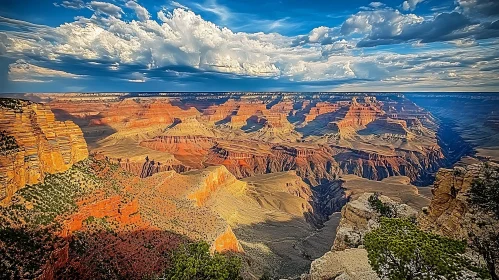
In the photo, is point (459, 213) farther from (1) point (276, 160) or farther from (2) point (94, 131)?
(2) point (94, 131)

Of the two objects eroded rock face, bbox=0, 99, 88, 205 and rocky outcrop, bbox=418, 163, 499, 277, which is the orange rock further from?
rocky outcrop, bbox=418, 163, 499, 277

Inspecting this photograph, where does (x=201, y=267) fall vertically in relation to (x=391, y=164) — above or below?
above

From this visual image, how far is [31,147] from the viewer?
33.7m

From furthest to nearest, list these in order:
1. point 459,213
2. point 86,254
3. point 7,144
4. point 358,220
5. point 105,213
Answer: point 358,220, point 105,213, point 7,144, point 86,254, point 459,213

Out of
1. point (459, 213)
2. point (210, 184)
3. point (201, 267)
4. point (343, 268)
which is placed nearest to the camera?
point (201, 267)

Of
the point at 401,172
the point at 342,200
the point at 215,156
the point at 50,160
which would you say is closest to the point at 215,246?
the point at 50,160

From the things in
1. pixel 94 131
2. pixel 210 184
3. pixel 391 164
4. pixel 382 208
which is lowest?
pixel 391 164

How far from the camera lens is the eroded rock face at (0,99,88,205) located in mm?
30028

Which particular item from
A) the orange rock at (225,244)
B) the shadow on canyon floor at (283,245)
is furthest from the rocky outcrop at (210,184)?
the orange rock at (225,244)

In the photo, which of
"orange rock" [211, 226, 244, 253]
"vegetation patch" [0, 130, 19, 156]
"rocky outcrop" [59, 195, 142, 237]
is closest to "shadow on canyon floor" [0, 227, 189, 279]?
"rocky outcrop" [59, 195, 142, 237]

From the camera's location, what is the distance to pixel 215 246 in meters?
43.7

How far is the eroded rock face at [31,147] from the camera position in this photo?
3003 cm

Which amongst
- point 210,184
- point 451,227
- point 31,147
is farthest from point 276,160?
point 31,147

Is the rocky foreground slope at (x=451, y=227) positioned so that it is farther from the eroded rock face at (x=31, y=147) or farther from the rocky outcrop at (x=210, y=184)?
the rocky outcrop at (x=210, y=184)
